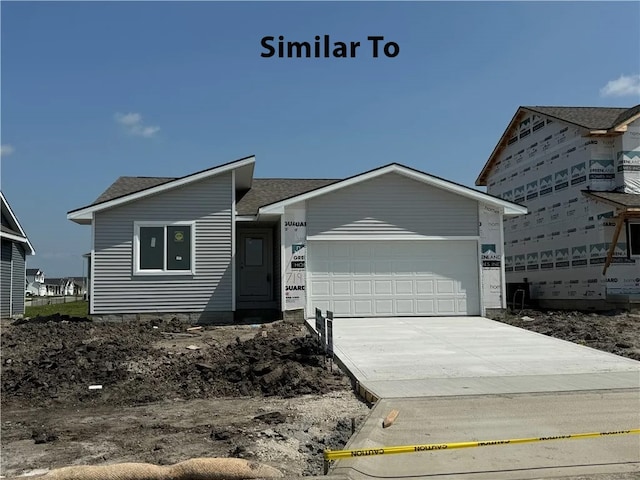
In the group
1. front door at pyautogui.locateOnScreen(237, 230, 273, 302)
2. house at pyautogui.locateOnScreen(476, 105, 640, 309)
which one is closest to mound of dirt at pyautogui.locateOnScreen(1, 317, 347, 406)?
front door at pyautogui.locateOnScreen(237, 230, 273, 302)

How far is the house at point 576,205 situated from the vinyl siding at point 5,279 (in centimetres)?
2076

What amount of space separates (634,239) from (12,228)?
2372cm

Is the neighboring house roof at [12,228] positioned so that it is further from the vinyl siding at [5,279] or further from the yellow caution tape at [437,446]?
the yellow caution tape at [437,446]

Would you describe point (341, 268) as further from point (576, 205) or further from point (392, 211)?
point (576, 205)

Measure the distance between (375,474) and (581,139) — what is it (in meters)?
18.5

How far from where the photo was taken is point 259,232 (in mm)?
18656

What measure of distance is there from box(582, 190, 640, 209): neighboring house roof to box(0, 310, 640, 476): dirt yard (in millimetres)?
5012

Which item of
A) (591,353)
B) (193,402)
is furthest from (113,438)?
(591,353)

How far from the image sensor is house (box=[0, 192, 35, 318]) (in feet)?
74.3

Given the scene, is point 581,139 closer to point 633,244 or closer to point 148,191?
point 633,244

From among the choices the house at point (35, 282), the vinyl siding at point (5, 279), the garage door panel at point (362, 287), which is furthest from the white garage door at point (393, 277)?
the house at point (35, 282)

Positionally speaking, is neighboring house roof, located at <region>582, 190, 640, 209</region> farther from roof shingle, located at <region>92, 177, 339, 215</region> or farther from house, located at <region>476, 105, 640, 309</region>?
roof shingle, located at <region>92, 177, 339, 215</region>

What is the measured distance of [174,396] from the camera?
8.43 metres

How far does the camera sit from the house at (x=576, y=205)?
1873 centimetres
